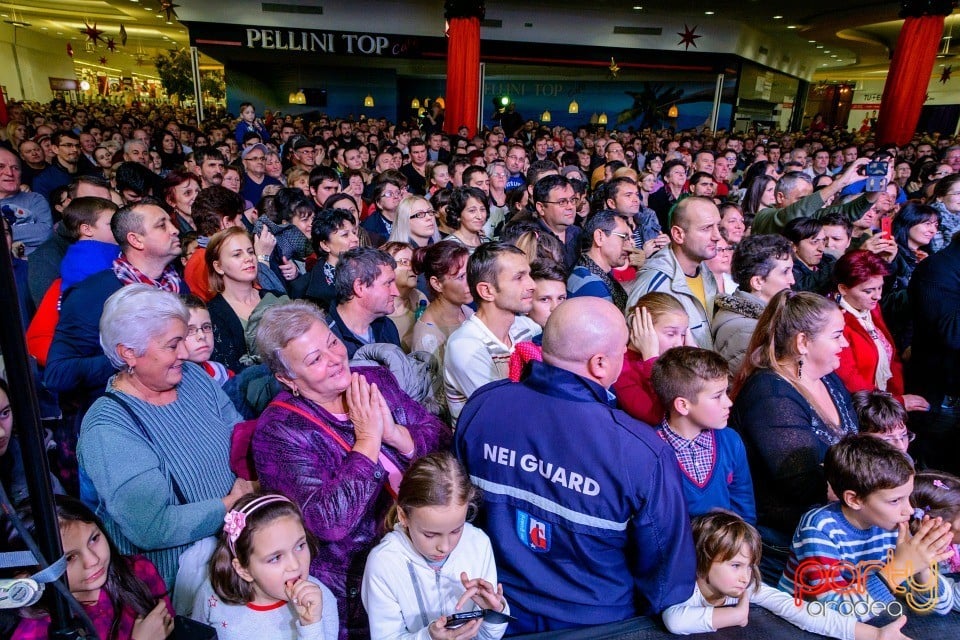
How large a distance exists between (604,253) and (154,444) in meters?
2.35

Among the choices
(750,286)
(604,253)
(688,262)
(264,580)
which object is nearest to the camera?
(264,580)

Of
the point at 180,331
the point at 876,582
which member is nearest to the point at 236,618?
the point at 180,331

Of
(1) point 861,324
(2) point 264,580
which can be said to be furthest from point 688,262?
(2) point 264,580

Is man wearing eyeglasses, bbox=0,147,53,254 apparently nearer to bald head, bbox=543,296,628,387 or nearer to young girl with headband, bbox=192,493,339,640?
young girl with headband, bbox=192,493,339,640

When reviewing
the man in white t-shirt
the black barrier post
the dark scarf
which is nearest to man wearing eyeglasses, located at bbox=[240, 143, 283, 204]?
the dark scarf

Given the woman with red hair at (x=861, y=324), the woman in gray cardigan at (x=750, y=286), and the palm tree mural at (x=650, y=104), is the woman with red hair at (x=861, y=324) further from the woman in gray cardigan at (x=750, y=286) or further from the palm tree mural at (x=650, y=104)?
the palm tree mural at (x=650, y=104)

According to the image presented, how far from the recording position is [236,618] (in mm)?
1438

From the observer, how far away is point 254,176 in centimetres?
588

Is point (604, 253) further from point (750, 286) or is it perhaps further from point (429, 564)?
point (429, 564)

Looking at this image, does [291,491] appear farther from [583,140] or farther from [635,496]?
[583,140]

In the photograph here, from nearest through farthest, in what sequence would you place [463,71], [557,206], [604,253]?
[604,253] → [557,206] → [463,71]

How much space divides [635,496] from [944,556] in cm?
88

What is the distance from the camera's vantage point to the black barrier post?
0.69m

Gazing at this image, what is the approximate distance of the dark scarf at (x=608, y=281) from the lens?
3162 millimetres
